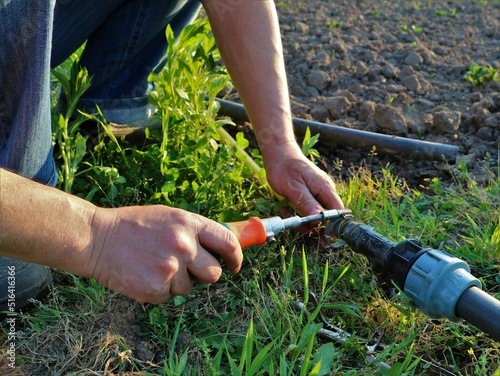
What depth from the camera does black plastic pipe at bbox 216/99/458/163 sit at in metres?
2.57

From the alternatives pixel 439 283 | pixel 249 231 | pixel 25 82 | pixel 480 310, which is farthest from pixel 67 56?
pixel 480 310

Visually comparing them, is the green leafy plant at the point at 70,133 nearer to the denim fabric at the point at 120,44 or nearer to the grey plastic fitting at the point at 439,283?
the denim fabric at the point at 120,44

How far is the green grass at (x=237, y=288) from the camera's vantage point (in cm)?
157

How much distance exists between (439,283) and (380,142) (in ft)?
4.19

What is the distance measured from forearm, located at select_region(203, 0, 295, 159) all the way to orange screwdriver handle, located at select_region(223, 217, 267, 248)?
1.55ft

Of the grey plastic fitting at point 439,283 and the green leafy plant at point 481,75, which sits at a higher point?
the grey plastic fitting at point 439,283

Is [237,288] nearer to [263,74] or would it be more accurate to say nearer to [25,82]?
[263,74]

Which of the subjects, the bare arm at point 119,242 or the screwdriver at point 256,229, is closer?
the bare arm at point 119,242

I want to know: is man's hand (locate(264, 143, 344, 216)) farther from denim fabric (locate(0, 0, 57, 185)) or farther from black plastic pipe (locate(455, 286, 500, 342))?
denim fabric (locate(0, 0, 57, 185))

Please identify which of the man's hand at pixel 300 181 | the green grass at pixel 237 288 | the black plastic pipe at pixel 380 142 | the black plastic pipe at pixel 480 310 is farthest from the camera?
the black plastic pipe at pixel 380 142

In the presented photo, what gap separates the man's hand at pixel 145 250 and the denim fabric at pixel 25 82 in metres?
0.45

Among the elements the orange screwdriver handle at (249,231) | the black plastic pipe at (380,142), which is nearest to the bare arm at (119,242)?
the orange screwdriver handle at (249,231)

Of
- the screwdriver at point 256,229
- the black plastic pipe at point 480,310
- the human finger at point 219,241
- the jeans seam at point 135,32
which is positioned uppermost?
the jeans seam at point 135,32

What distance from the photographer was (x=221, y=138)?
8.02 ft
